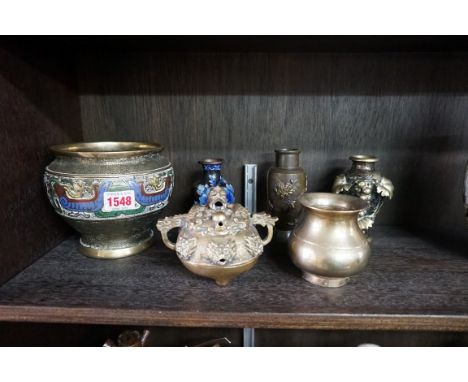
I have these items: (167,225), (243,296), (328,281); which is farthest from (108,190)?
(328,281)

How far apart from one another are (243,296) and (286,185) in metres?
0.24

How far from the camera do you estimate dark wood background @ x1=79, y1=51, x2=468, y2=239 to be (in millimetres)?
669

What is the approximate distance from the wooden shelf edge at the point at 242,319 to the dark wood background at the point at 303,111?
0.35 metres

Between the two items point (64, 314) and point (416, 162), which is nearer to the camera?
point (64, 314)

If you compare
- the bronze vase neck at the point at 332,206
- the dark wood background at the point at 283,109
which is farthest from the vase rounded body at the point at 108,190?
the bronze vase neck at the point at 332,206

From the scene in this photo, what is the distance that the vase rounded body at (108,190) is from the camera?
1.62 ft

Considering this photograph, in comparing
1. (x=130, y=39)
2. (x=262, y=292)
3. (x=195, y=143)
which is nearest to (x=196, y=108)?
(x=195, y=143)

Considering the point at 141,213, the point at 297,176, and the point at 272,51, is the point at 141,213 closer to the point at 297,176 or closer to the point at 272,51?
the point at 297,176

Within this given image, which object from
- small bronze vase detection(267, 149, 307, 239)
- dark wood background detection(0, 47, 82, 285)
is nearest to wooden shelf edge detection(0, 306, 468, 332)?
dark wood background detection(0, 47, 82, 285)

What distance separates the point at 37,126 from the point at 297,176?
47cm

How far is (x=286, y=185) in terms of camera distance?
60 centimetres

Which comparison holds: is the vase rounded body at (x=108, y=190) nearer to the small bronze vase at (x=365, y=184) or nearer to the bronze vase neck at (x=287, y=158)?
the bronze vase neck at (x=287, y=158)

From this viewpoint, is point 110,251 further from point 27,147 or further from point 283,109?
point 283,109

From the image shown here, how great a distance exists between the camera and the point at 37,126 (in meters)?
0.55
